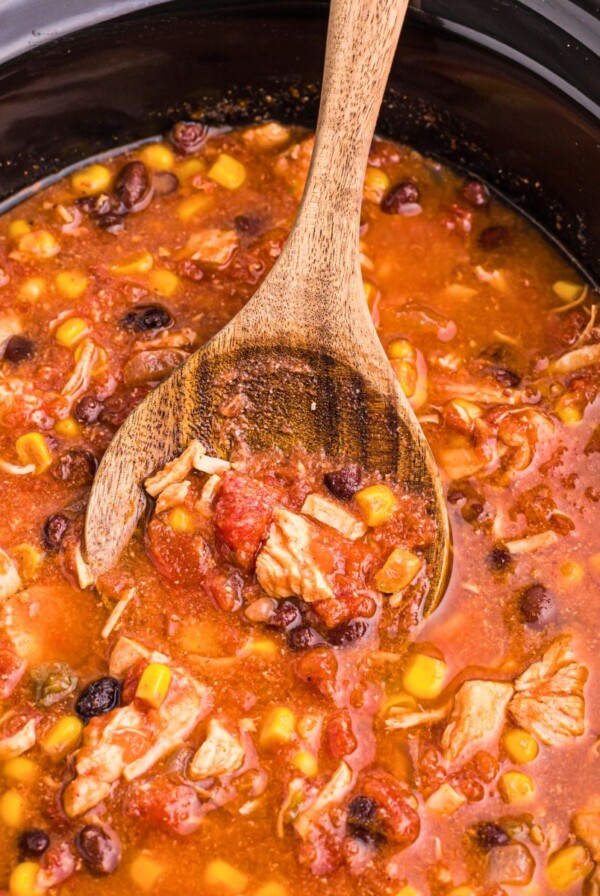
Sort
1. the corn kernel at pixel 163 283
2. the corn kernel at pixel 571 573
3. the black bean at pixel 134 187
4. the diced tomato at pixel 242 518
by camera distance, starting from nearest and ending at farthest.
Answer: the diced tomato at pixel 242 518 → the corn kernel at pixel 571 573 → the corn kernel at pixel 163 283 → the black bean at pixel 134 187

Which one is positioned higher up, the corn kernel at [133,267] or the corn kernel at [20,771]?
the corn kernel at [133,267]

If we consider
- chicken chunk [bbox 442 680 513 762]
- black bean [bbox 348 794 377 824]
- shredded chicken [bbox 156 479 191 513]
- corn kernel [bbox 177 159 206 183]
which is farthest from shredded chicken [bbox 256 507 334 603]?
corn kernel [bbox 177 159 206 183]

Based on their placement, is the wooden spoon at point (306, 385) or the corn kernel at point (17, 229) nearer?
the wooden spoon at point (306, 385)

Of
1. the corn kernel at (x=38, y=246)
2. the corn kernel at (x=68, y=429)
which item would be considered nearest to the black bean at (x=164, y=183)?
the corn kernel at (x=38, y=246)

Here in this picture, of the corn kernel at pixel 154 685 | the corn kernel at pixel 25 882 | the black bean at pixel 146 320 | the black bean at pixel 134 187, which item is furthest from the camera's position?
the black bean at pixel 134 187

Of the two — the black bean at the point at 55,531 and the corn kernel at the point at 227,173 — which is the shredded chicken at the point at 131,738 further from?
the corn kernel at the point at 227,173

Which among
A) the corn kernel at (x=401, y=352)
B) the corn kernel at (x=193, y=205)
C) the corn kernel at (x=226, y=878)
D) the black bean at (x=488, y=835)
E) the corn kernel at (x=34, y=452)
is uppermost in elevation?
the corn kernel at (x=193, y=205)

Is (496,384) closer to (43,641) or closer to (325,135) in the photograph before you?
(325,135)
